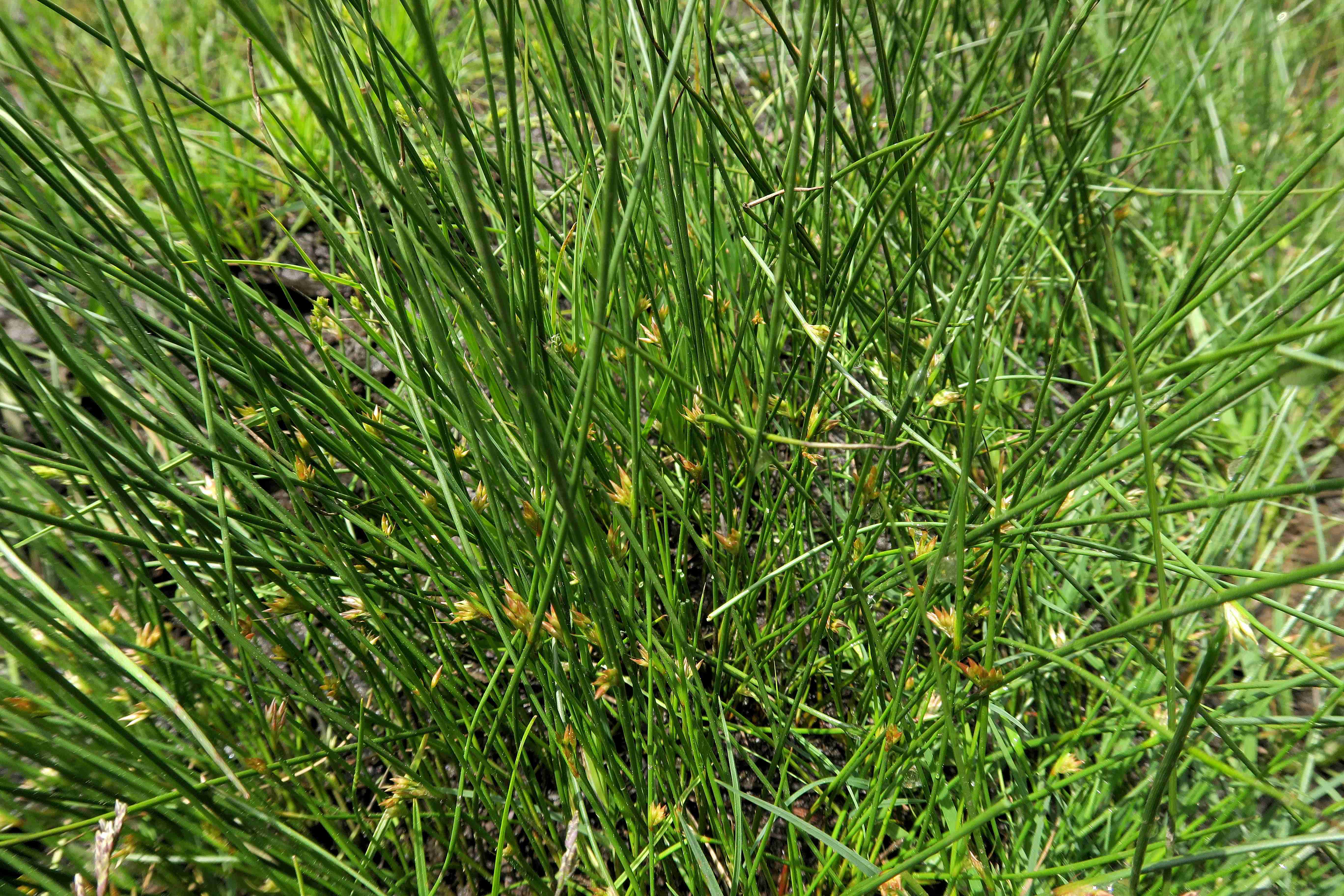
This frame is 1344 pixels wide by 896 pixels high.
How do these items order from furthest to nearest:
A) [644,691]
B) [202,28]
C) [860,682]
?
[202,28]
[860,682]
[644,691]

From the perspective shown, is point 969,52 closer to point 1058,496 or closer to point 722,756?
point 1058,496

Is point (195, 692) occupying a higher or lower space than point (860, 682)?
higher

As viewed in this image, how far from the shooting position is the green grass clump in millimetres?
591

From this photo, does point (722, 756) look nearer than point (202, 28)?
Yes

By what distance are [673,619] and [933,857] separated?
393 millimetres

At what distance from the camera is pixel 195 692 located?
89 centimetres

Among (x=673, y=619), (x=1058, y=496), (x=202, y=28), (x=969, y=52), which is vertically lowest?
(x=673, y=619)

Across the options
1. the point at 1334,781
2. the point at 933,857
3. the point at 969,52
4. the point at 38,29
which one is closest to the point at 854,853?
the point at 933,857

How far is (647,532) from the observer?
909 millimetres

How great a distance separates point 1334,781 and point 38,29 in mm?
3049

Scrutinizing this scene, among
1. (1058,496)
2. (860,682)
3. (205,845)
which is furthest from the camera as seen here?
(860,682)

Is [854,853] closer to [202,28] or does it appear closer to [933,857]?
[933,857]

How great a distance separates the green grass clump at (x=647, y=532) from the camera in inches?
23.3

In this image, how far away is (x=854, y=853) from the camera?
62 centimetres
